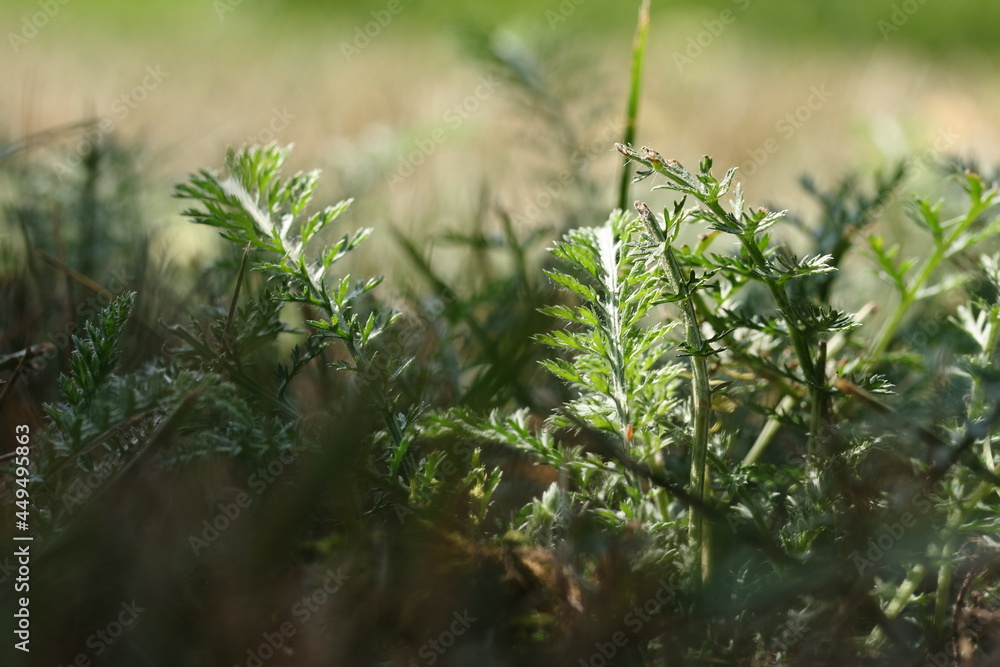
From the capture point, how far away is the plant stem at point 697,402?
2.05 feet

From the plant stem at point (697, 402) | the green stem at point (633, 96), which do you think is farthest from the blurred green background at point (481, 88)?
the plant stem at point (697, 402)

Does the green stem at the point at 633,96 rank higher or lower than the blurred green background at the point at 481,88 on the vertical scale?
lower

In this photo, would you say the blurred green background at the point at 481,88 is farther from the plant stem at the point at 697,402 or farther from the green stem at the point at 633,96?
the plant stem at the point at 697,402

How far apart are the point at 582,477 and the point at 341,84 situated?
2.97 m

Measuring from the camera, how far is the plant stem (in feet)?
2.05

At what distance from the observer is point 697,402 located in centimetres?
64

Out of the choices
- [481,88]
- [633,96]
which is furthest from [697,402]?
[481,88]

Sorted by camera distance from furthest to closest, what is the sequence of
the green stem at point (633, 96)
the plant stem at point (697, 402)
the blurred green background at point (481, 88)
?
the blurred green background at point (481, 88) → the green stem at point (633, 96) → the plant stem at point (697, 402)

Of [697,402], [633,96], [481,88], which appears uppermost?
[481,88]

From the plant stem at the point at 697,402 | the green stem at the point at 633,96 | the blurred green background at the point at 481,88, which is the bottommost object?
the plant stem at the point at 697,402

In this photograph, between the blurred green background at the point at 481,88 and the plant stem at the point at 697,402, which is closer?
the plant stem at the point at 697,402

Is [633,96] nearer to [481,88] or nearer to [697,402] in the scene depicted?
[697,402]

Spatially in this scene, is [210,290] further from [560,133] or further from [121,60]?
[121,60]

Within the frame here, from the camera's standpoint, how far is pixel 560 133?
1.49 meters
